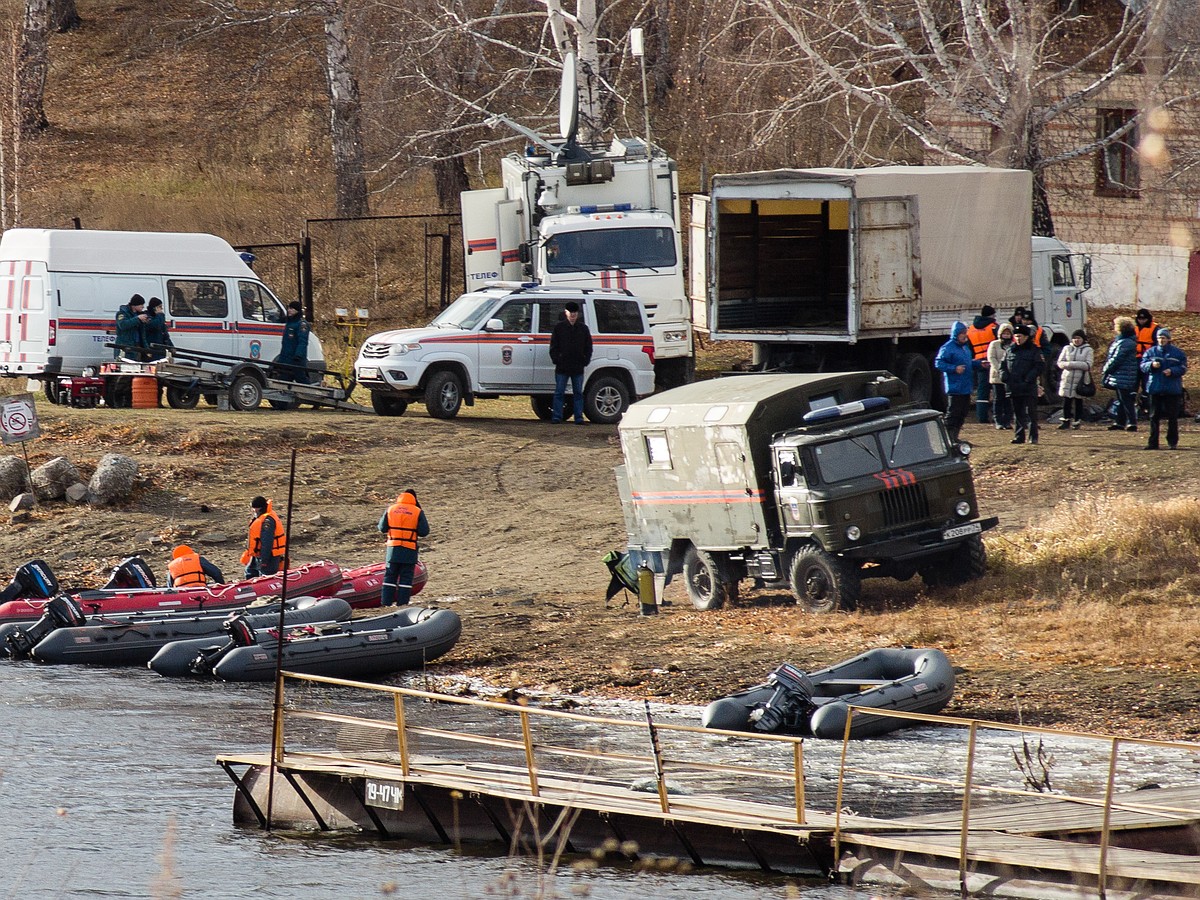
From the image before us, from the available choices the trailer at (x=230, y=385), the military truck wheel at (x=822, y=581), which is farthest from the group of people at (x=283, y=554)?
the trailer at (x=230, y=385)

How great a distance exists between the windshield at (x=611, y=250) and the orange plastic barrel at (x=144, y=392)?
6.43 metres

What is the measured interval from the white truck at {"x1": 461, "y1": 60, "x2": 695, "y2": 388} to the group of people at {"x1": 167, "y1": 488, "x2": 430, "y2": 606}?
8.70 m

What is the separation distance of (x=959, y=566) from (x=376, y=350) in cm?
1114

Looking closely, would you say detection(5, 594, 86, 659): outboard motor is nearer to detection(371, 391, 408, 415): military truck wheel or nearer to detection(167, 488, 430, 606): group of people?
detection(167, 488, 430, 606): group of people

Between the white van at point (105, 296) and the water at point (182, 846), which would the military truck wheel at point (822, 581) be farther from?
the white van at point (105, 296)

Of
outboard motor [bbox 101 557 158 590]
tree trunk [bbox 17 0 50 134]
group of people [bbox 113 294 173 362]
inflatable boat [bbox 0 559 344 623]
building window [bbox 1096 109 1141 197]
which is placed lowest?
inflatable boat [bbox 0 559 344 623]

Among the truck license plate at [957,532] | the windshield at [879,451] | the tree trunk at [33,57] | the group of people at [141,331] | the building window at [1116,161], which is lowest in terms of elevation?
the truck license plate at [957,532]

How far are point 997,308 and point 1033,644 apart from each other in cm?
1098

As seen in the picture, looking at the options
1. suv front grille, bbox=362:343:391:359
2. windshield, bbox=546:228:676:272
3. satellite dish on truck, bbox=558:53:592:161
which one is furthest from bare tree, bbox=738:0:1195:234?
suv front grille, bbox=362:343:391:359

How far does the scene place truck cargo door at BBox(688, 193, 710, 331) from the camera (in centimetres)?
2673

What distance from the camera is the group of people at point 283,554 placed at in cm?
1886

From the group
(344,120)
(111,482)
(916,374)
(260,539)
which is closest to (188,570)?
(260,539)

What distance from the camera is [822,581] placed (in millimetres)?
17469

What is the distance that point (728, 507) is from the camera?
17984mm
